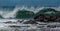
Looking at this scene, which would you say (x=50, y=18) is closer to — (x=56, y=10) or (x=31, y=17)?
(x=56, y=10)

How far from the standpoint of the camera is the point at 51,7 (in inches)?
57.0

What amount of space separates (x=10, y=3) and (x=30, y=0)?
9.7 inches

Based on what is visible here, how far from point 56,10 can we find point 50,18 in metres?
0.12

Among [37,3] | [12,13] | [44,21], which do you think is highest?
[37,3]

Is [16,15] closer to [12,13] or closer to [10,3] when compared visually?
[12,13]

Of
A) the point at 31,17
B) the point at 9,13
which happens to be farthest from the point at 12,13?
the point at 31,17

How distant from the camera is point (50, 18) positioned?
1451 millimetres

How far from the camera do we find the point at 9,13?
1468 millimetres

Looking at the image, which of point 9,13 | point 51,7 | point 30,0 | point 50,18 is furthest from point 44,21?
point 9,13

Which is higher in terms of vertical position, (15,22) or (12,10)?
(12,10)

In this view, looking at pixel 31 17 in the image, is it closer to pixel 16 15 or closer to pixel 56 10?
pixel 16 15

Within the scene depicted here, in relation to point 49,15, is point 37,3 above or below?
above

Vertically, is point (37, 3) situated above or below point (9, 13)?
above

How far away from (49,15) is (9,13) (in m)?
0.48
